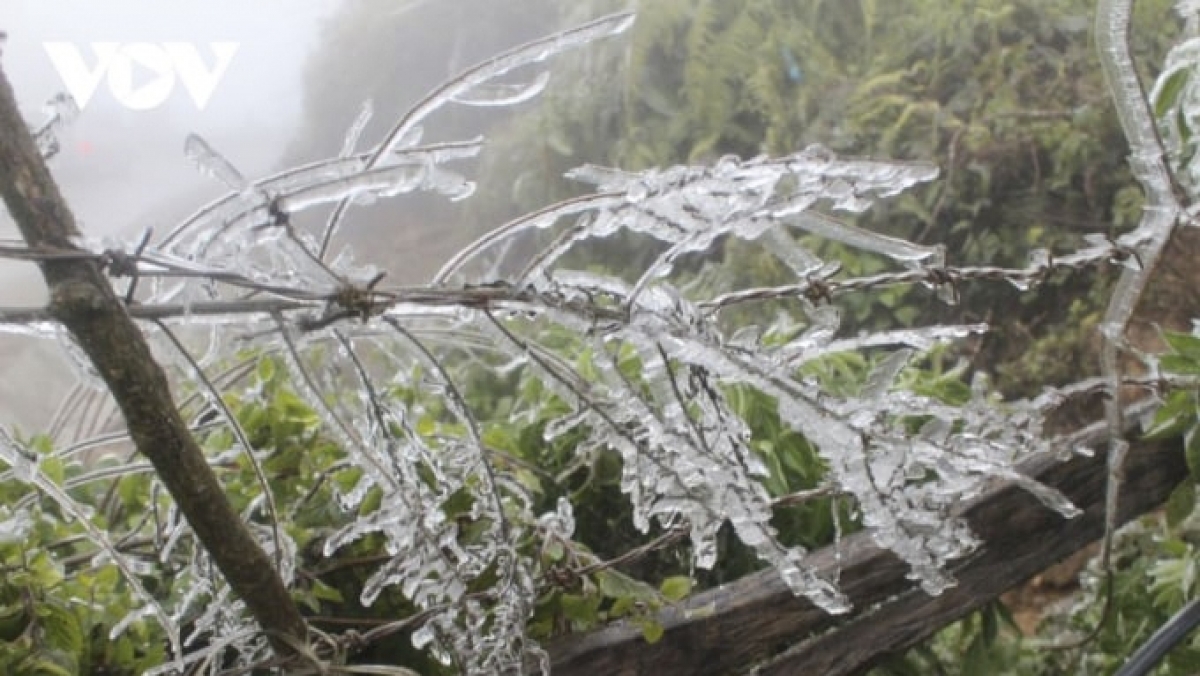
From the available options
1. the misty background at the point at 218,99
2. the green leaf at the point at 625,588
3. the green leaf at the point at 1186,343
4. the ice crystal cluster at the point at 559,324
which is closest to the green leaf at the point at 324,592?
the ice crystal cluster at the point at 559,324

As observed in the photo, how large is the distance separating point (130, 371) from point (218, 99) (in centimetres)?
73

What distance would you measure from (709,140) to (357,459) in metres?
1.29

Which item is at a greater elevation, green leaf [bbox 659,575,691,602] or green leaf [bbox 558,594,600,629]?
green leaf [bbox 558,594,600,629]

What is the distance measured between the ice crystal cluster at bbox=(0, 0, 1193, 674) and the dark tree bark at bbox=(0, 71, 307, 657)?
0.06 feet

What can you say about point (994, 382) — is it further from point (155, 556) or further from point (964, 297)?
point (155, 556)

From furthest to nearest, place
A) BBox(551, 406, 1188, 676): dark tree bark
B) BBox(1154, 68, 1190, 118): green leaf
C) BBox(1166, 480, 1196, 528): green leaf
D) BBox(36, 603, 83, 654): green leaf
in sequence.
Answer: BBox(1166, 480, 1196, 528): green leaf → BBox(1154, 68, 1190, 118): green leaf → BBox(551, 406, 1188, 676): dark tree bark → BBox(36, 603, 83, 654): green leaf

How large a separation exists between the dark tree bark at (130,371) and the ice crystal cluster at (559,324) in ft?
0.06

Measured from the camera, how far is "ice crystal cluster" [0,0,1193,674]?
0.40 m

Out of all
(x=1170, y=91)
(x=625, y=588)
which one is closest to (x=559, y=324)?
(x=625, y=588)
